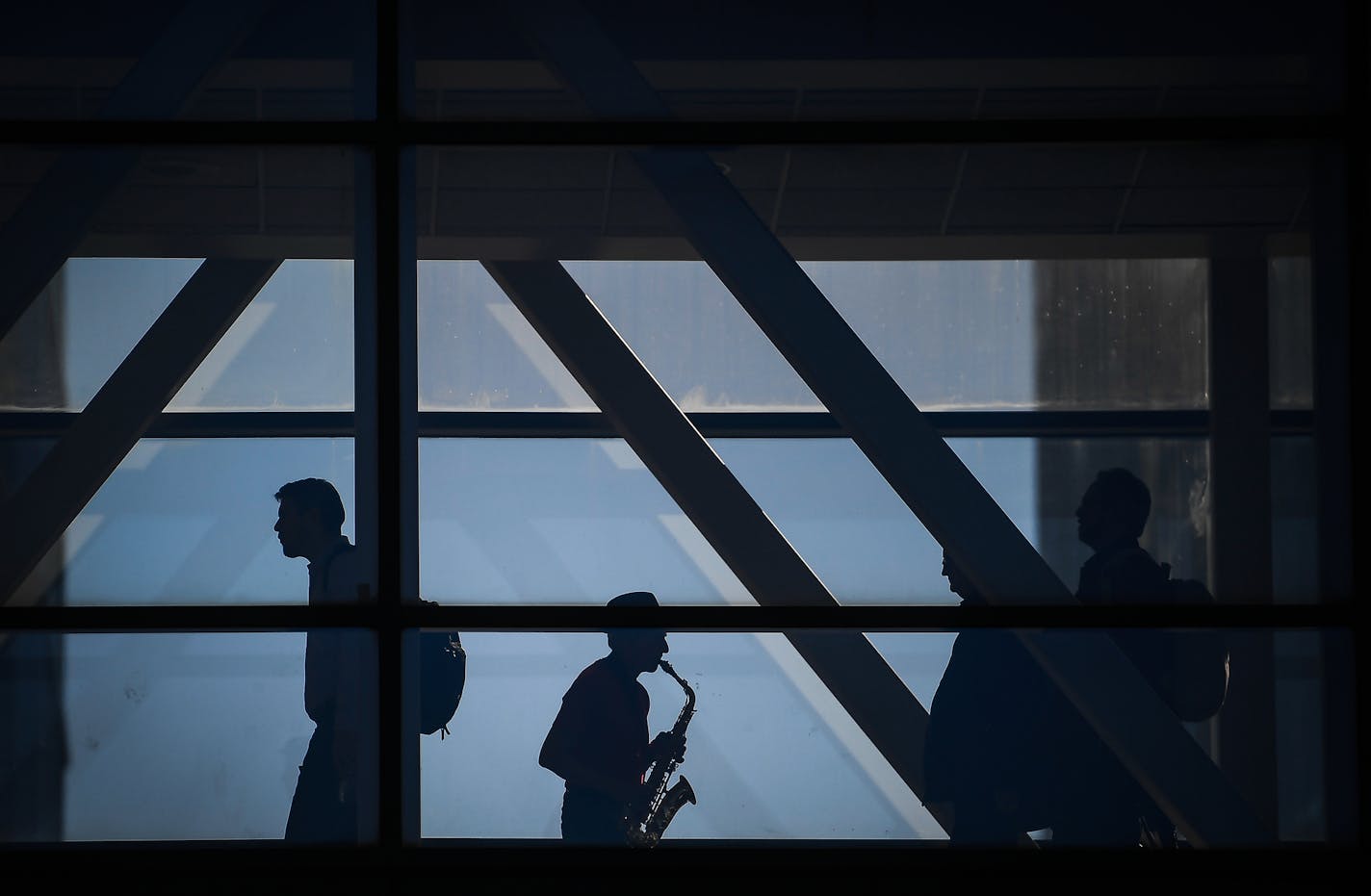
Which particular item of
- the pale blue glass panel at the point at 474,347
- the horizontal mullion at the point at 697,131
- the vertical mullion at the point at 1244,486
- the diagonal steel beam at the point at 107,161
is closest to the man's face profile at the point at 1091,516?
the vertical mullion at the point at 1244,486

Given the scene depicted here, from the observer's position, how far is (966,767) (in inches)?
122

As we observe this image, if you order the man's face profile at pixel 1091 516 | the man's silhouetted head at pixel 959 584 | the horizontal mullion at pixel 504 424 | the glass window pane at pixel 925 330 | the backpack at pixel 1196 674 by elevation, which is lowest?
the backpack at pixel 1196 674

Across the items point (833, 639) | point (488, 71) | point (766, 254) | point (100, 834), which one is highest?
point (488, 71)

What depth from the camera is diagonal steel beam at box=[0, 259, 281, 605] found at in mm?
3084

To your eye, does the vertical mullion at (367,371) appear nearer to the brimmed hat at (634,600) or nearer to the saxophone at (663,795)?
the brimmed hat at (634,600)

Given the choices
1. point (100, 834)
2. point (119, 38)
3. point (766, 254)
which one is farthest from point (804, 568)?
point (119, 38)

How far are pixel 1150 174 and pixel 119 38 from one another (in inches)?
112

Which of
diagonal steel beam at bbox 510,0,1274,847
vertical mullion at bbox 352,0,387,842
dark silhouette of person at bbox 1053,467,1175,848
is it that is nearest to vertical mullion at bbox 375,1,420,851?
vertical mullion at bbox 352,0,387,842

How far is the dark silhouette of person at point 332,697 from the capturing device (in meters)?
2.96

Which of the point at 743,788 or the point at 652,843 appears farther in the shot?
the point at 743,788

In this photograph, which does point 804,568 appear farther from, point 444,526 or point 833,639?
point 444,526

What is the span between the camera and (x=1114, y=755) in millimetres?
3059

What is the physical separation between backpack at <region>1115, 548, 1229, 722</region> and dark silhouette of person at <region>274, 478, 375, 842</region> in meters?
1.91

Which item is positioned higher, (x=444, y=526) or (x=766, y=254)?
(x=766, y=254)
